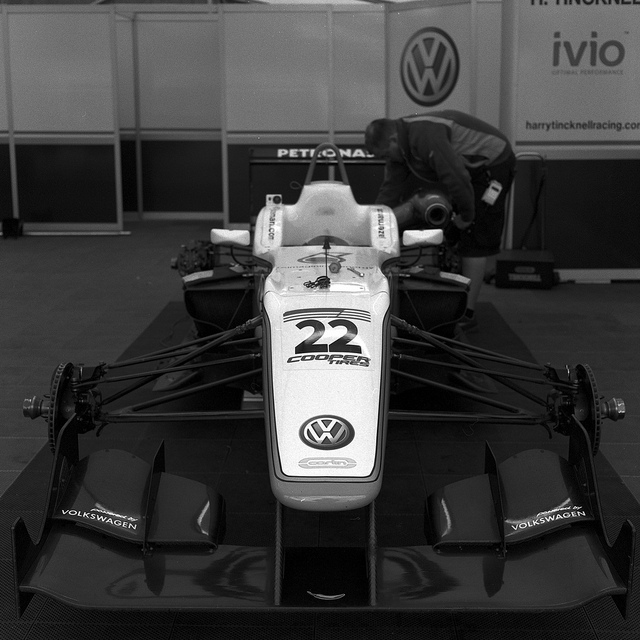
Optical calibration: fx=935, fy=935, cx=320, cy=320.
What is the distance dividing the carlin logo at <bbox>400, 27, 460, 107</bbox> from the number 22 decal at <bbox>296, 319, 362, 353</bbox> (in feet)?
25.0

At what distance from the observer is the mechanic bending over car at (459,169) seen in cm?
634

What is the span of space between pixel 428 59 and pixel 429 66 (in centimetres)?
8

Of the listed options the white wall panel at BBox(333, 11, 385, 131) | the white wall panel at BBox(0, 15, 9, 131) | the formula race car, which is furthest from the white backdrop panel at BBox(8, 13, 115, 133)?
the formula race car

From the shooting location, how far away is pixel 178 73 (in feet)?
41.4

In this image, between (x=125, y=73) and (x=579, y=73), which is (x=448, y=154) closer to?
(x=579, y=73)

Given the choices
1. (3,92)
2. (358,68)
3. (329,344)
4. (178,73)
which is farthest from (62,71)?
(329,344)

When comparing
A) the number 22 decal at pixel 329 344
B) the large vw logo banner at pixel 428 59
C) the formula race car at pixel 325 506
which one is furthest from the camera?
the large vw logo banner at pixel 428 59

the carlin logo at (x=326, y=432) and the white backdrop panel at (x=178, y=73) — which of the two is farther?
the white backdrop panel at (x=178, y=73)

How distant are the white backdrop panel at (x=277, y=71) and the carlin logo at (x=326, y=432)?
8.16 m

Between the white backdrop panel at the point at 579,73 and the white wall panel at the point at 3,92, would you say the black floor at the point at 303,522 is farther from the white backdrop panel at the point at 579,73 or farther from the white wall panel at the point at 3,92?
the white wall panel at the point at 3,92

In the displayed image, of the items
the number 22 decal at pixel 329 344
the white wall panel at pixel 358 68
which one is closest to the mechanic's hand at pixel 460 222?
the number 22 decal at pixel 329 344

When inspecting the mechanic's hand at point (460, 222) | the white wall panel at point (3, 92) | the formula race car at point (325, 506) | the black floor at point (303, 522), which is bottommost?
the black floor at point (303, 522)

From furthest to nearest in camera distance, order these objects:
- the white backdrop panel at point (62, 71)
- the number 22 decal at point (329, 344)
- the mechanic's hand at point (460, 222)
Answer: the white backdrop panel at point (62, 71) → the mechanic's hand at point (460, 222) → the number 22 decal at point (329, 344)

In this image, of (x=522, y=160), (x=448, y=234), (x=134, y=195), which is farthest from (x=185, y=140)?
(x=448, y=234)
